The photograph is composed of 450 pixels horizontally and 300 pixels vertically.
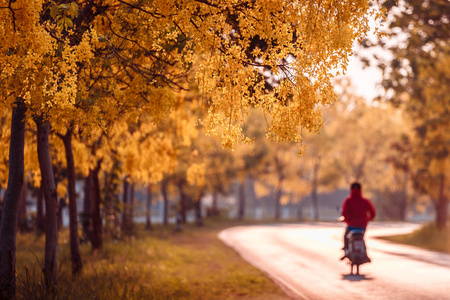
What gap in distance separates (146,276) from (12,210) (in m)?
4.63

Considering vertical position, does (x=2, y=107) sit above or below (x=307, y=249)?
above

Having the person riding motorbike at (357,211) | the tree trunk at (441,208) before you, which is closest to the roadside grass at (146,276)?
the person riding motorbike at (357,211)

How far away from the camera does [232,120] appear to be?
27.0 ft

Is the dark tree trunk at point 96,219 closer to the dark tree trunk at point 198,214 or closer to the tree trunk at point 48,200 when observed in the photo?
the tree trunk at point 48,200

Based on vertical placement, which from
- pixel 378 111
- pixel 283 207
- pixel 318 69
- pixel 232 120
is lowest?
pixel 283 207

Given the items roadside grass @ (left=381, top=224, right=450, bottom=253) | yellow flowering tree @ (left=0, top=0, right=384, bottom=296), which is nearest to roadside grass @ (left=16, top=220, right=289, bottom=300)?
yellow flowering tree @ (left=0, top=0, right=384, bottom=296)

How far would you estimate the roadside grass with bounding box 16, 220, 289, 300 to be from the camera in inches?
379

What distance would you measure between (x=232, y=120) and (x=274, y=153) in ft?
145

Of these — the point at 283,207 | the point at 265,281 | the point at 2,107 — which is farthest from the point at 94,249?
A: the point at 283,207

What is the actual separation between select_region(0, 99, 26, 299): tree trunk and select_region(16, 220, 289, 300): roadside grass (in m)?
0.37

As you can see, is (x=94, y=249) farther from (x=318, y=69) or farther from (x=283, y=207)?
(x=283, y=207)

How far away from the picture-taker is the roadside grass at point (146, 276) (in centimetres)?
962

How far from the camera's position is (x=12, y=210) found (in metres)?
8.76

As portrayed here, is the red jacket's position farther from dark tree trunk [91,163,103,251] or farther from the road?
dark tree trunk [91,163,103,251]
